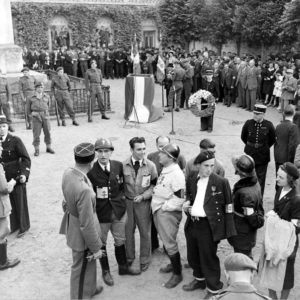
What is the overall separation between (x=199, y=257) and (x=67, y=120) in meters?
9.91

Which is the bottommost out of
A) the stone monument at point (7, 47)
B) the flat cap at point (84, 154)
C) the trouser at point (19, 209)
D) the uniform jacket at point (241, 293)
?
the trouser at point (19, 209)

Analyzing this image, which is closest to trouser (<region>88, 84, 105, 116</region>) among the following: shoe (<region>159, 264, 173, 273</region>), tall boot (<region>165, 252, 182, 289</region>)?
shoe (<region>159, 264, 173, 273</region>)

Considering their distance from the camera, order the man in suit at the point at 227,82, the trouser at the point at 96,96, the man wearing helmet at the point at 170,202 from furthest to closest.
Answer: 1. the man in suit at the point at 227,82
2. the trouser at the point at 96,96
3. the man wearing helmet at the point at 170,202

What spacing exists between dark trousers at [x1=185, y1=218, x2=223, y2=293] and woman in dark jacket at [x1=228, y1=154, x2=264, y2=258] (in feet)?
0.97

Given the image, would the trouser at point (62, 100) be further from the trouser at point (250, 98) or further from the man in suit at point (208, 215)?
the man in suit at point (208, 215)

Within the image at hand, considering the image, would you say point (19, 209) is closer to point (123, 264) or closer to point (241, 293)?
point (123, 264)

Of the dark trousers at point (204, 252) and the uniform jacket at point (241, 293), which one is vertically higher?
the uniform jacket at point (241, 293)

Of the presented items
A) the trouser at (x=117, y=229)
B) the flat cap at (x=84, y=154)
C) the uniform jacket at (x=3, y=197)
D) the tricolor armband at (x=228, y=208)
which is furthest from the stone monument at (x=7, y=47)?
the tricolor armband at (x=228, y=208)

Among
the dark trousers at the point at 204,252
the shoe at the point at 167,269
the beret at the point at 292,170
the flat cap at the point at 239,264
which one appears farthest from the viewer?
the shoe at the point at 167,269

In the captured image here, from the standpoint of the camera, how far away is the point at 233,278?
2.80 m

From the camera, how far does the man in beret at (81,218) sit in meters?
4.41

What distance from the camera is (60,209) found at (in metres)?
7.64

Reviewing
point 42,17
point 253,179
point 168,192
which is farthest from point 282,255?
point 42,17

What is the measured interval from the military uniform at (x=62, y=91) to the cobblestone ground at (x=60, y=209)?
0.59m
